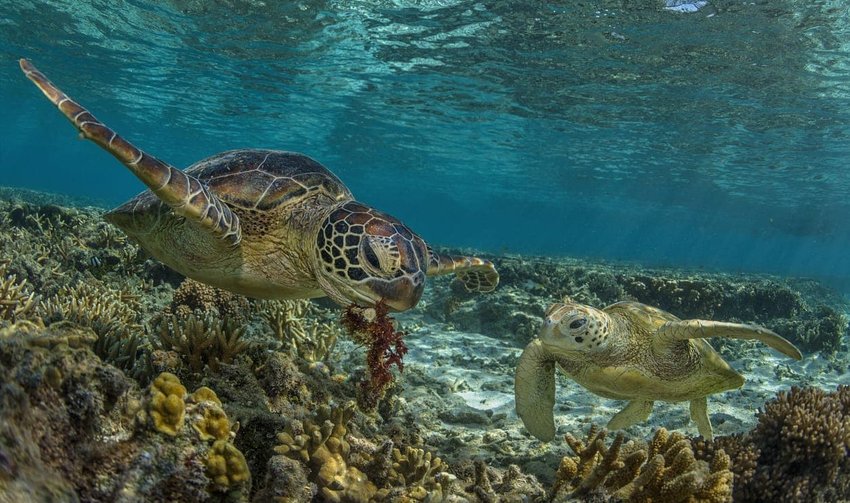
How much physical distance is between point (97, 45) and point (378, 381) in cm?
2236

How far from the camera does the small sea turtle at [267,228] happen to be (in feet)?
10.5

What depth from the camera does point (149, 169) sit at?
10.1 ft

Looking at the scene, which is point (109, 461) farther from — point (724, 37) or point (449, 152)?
point (449, 152)

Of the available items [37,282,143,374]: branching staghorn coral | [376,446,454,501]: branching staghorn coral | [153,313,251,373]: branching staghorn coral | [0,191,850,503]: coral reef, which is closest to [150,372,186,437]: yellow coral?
[0,191,850,503]: coral reef

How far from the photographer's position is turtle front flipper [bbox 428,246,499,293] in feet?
15.2

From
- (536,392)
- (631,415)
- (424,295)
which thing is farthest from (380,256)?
(424,295)

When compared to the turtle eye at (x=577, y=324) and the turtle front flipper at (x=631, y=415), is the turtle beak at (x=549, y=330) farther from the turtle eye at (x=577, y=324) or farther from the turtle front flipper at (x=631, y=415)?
the turtle front flipper at (x=631, y=415)

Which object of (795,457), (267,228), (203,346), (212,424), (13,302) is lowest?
(795,457)

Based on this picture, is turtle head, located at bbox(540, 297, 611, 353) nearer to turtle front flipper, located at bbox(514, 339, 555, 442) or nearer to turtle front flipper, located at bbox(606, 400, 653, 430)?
turtle front flipper, located at bbox(514, 339, 555, 442)

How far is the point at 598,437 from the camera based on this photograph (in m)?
2.84

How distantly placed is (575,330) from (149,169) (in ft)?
10.5

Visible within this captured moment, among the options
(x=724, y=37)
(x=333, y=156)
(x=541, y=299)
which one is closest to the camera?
(x=541, y=299)

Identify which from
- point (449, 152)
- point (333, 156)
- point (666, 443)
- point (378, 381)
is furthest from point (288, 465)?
point (333, 156)

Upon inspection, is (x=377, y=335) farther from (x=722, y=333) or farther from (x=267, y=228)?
(x=722, y=333)
